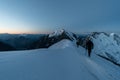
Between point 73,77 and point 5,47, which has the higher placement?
point 73,77

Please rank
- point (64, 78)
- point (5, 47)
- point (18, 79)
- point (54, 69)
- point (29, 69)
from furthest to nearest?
point (5, 47) → point (54, 69) → point (29, 69) → point (64, 78) → point (18, 79)

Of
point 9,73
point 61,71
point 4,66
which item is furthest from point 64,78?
point 4,66

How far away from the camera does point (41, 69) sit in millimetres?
10617

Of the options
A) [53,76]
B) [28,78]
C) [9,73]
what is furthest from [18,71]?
[53,76]

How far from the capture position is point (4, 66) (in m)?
10.5

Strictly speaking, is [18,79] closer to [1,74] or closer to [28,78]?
[28,78]

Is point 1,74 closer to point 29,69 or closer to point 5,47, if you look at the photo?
point 29,69

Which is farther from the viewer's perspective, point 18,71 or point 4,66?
point 4,66

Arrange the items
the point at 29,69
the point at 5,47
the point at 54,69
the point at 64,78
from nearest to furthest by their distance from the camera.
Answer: the point at 64,78 < the point at 29,69 < the point at 54,69 < the point at 5,47

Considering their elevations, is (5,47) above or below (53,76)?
below

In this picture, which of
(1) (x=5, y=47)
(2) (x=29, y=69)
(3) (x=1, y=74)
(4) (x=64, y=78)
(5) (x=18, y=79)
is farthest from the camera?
(1) (x=5, y=47)

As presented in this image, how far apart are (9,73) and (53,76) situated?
2313 millimetres

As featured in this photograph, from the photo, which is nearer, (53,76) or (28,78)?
(28,78)

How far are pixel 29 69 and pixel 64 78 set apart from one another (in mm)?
2158
